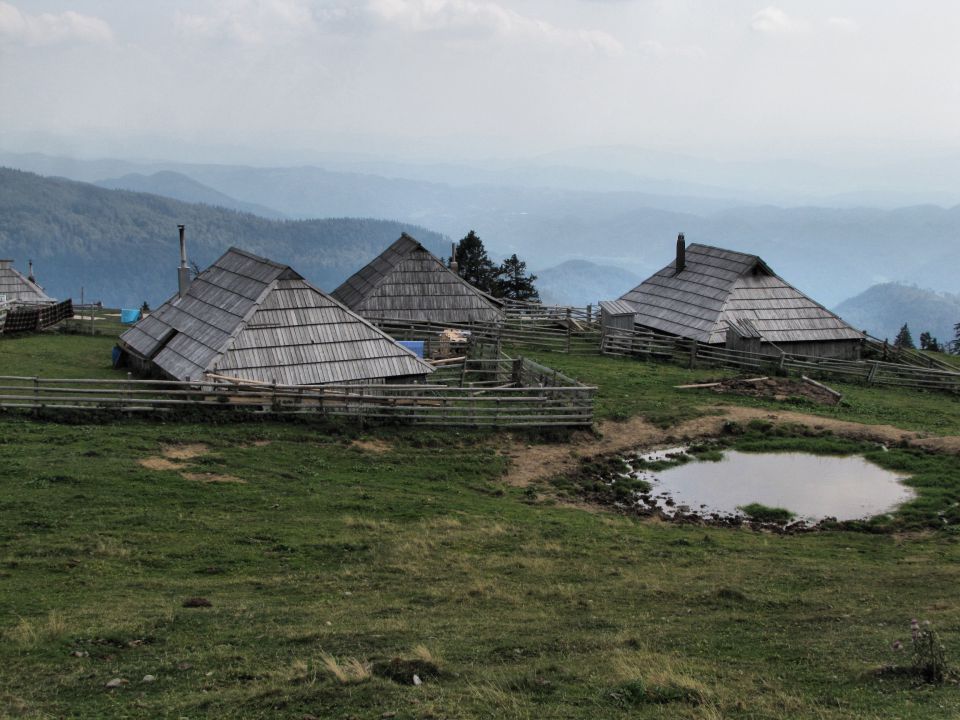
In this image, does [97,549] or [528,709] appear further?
[97,549]

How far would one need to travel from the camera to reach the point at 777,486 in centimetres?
2055

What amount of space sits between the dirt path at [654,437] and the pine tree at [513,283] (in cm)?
3385

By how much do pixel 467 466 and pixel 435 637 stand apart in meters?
9.69

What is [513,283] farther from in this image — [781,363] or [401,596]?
[401,596]

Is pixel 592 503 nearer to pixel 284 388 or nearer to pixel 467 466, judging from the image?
pixel 467 466

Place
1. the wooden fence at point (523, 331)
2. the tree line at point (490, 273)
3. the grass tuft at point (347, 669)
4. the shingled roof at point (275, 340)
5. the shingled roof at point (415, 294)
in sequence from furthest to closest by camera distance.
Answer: the tree line at point (490, 273), the shingled roof at point (415, 294), the wooden fence at point (523, 331), the shingled roof at point (275, 340), the grass tuft at point (347, 669)

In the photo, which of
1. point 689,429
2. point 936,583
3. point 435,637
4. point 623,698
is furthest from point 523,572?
point 689,429

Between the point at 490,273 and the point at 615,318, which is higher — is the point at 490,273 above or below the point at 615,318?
above

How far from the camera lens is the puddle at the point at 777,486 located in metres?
19.0

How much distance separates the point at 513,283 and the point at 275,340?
38211mm

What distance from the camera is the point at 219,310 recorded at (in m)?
25.8

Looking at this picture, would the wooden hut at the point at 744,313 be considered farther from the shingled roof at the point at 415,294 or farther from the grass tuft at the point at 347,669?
the grass tuft at the point at 347,669

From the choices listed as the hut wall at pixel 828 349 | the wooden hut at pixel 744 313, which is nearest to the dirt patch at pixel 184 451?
the wooden hut at pixel 744 313

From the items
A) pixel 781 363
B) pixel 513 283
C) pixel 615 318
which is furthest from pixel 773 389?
pixel 513 283
